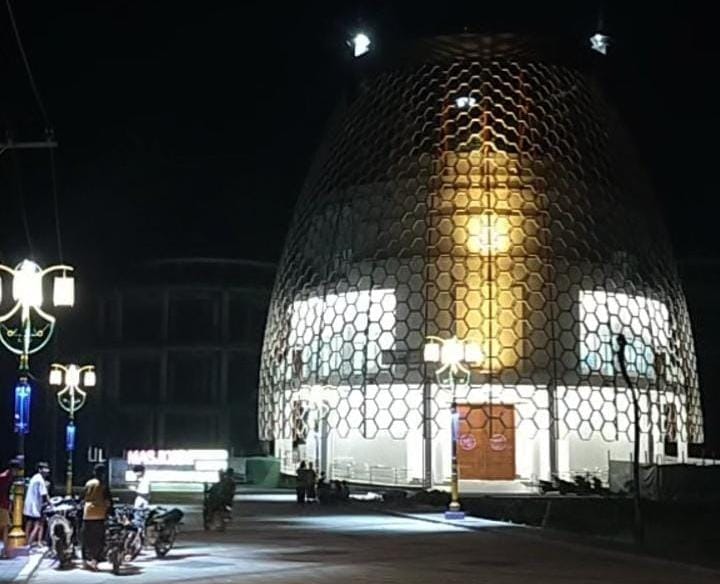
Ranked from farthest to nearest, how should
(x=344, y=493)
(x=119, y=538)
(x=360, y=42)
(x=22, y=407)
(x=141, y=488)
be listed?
(x=360, y=42) → (x=344, y=493) → (x=22, y=407) → (x=141, y=488) → (x=119, y=538)

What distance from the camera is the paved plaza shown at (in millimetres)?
15562

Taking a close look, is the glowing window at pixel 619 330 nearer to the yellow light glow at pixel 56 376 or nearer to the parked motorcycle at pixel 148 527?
the yellow light glow at pixel 56 376

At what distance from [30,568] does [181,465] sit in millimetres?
30657

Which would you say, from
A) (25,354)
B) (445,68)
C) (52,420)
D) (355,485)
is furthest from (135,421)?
(25,354)

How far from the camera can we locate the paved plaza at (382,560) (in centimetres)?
1556

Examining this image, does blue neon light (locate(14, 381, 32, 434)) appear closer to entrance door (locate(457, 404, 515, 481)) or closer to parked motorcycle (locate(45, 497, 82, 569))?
parked motorcycle (locate(45, 497, 82, 569))

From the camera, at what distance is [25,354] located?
19578 millimetres

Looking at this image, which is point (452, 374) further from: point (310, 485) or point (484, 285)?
point (484, 285)

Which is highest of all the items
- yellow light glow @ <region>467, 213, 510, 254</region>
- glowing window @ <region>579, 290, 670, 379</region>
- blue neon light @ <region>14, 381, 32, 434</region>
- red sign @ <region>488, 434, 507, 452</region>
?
yellow light glow @ <region>467, 213, 510, 254</region>

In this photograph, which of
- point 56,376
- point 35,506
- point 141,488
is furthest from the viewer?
point 56,376

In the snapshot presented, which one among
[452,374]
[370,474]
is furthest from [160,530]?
[370,474]

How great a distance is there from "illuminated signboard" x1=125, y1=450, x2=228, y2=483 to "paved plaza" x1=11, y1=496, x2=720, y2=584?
18.7m

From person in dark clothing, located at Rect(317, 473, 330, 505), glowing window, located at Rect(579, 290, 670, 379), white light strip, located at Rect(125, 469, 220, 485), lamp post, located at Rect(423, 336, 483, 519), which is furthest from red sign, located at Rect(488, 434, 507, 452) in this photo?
lamp post, located at Rect(423, 336, 483, 519)

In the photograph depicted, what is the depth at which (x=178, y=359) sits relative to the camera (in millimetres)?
67000
